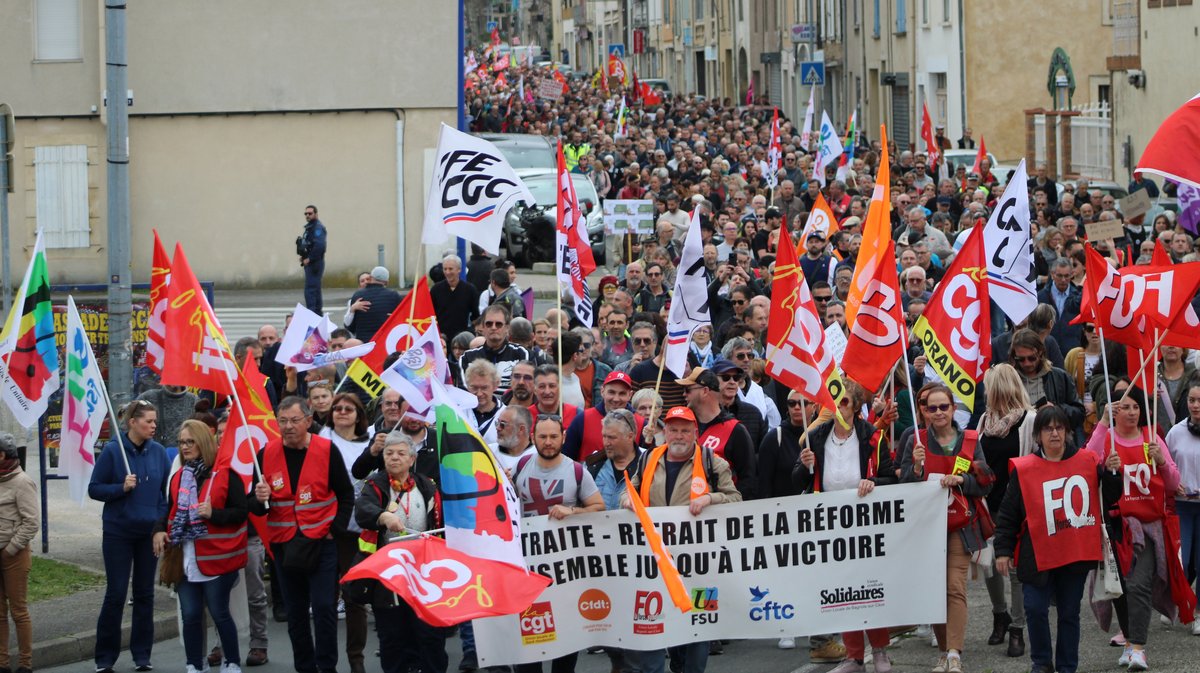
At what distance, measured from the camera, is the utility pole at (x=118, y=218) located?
1343cm

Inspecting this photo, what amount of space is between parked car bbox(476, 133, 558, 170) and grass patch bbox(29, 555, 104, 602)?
765 inches

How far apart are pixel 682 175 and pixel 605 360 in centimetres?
1701

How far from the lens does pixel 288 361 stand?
13.8 metres

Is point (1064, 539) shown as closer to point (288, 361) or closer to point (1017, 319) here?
point (1017, 319)

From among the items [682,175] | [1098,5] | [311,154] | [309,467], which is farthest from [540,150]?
[309,467]

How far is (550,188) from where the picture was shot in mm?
29984

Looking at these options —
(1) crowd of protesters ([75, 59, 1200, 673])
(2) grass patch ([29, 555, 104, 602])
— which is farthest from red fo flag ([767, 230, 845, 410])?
(2) grass patch ([29, 555, 104, 602])

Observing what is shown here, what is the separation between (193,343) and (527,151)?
2191 cm

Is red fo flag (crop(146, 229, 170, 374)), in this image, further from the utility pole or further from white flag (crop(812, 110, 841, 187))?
white flag (crop(812, 110, 841, 187))

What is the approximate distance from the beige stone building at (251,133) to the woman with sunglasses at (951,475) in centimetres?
1857

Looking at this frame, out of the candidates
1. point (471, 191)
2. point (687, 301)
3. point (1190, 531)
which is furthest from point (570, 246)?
point (1190, 531)

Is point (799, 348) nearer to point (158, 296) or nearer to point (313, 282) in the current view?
point (158, 296)

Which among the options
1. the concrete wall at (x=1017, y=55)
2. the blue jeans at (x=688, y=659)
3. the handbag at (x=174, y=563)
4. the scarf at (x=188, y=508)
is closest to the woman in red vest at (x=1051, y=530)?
the blue jeans at (x=688, y=659)

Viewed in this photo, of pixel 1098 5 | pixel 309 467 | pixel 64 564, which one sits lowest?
pixel 64 564
